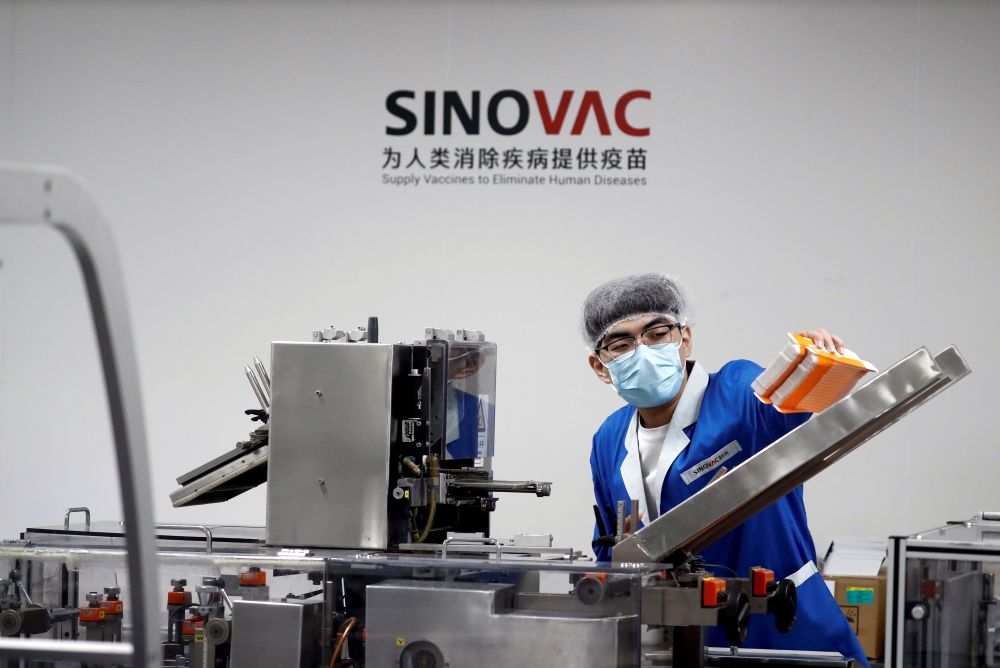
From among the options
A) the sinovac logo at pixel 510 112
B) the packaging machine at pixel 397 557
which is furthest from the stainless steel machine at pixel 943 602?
the sinovac logo at pixel 510 112

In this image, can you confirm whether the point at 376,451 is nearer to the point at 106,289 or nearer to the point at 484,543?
the point at 484,543

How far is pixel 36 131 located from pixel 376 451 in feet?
11.4

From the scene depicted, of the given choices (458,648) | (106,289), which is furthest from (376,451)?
(106,289)

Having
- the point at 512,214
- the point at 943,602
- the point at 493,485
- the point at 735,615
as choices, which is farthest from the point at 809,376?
the point at 512,214

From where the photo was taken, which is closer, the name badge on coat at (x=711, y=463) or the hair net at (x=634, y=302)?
the name badge on coat at (x=711, y=463)

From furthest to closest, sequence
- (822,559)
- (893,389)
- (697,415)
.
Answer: (822,559)
(697,415)
(893,389)

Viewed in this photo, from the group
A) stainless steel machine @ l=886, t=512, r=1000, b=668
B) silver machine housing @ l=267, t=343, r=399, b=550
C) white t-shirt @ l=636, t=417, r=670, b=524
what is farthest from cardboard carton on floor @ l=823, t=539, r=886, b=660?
silver machine housing @ l=267, t=343, r=399, b=550

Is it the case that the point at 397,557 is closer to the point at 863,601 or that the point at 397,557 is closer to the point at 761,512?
the point at 761,512

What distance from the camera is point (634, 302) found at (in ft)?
8.47

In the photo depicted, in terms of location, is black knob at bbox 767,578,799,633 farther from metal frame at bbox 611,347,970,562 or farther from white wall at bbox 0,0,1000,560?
white wall at bbox 0,0,1000,560

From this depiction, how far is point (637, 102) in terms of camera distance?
4613 mm

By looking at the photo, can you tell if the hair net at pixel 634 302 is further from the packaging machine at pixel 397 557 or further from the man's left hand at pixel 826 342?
the man's left hand at pixel 826 342

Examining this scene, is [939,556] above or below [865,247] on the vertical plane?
below

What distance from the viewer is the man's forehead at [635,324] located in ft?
8.30
